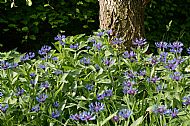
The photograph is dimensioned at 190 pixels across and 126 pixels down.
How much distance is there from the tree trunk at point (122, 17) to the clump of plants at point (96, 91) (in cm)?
60

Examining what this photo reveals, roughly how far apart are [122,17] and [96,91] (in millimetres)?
989

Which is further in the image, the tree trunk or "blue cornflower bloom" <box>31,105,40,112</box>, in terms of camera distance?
the tree trunk

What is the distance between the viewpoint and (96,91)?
2744mm

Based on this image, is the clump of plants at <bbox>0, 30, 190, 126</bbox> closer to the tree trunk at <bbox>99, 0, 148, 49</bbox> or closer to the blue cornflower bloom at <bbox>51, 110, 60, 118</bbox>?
the blue cornflower bloom at <bbox>51, 110, 60, 118</bbox>

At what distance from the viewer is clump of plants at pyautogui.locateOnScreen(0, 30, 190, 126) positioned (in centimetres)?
240

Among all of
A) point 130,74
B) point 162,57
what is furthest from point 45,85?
point 162,57

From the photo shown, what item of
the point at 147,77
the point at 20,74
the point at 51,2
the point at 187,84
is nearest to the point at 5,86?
the point at 20,74

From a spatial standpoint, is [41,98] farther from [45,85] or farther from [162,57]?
[162,57]

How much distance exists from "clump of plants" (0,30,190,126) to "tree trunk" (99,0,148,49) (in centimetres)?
60

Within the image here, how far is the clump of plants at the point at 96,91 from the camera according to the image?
240 centimetres

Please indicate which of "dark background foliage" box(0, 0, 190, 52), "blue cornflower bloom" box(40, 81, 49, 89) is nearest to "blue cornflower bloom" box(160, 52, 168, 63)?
"blue cornflower bloom" box(40, 81, 49, 89)

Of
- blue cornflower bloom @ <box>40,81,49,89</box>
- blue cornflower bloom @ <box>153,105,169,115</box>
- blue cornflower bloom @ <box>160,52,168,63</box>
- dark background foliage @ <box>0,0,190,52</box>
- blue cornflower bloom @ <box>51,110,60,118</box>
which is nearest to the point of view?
blue cornflower bloom @ <box>153,105,169,115</box>

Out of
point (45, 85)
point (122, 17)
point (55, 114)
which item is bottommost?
point (55, 114)

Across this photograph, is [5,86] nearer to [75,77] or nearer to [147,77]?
[75,77]
